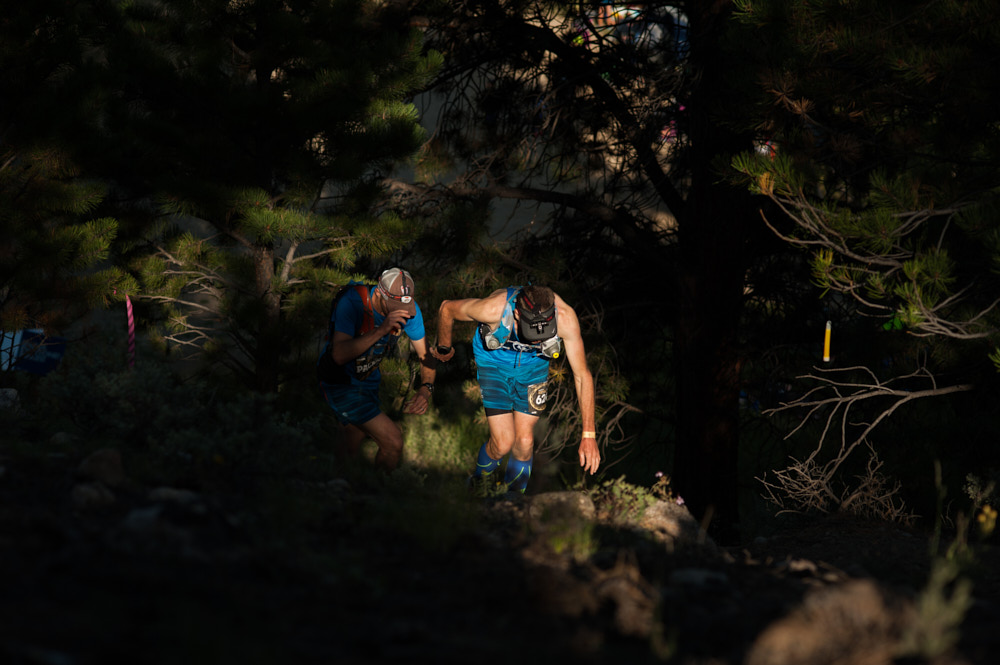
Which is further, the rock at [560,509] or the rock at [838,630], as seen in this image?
the rock at [560,509]

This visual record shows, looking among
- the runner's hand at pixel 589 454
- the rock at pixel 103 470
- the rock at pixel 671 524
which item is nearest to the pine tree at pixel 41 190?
the rock at pixel 103 470

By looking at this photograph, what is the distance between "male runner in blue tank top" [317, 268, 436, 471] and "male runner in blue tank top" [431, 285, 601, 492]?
42 centimetres

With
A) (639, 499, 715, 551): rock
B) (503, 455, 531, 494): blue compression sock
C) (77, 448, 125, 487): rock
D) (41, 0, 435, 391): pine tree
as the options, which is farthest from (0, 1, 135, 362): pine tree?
(639, 499, 715, 551): rock

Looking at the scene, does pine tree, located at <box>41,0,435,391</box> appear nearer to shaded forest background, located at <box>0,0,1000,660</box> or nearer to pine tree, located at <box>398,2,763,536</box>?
shaded forest background, located at <box>0,0,1000,660</box>

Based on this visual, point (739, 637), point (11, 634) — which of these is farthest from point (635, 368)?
point (11, 634)

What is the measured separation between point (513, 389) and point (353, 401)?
1143 mm

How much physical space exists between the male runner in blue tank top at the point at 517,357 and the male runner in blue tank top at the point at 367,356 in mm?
420

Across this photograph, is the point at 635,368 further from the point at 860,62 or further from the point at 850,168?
the point at 860,62

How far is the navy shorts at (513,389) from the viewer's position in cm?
652

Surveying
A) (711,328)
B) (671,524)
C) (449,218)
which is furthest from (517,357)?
(711,328)

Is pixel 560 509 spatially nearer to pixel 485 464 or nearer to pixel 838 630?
pixel 838 630

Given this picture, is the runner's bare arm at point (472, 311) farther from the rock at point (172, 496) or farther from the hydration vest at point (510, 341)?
the rock at point (172, 496)

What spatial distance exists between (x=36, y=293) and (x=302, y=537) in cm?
616

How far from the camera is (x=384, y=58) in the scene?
27.8 ft
